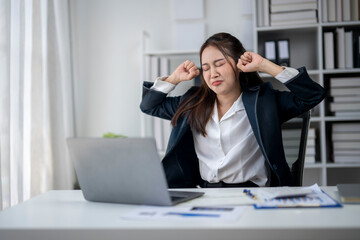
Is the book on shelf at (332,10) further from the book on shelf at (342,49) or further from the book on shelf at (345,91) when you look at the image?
the book on shelf at (345,91)

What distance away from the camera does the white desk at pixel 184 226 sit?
0.81 metres

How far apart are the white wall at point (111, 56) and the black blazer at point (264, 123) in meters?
1.50

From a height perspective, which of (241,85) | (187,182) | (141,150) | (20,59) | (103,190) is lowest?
(187,182)

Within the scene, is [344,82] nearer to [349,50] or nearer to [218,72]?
[349,50]

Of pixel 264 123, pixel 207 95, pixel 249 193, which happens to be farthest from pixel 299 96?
pixel 249 193

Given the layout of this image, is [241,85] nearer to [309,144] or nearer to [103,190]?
[103,190]

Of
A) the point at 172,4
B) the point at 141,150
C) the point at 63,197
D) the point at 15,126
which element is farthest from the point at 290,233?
the point at 172,4

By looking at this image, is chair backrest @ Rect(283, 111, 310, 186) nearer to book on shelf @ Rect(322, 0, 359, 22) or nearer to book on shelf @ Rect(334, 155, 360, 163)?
book on shelf @ Rect(334, 155, 360, 163)

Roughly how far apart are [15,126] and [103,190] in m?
1.38

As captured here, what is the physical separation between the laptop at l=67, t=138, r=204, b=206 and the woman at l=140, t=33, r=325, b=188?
531mm

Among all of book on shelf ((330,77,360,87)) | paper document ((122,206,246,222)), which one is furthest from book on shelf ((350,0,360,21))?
paper document ((122,206,246,222))

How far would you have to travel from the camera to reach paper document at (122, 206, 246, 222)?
2.96 feet

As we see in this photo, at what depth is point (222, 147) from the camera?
170 centimetres

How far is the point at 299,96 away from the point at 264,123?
0.56 feet
